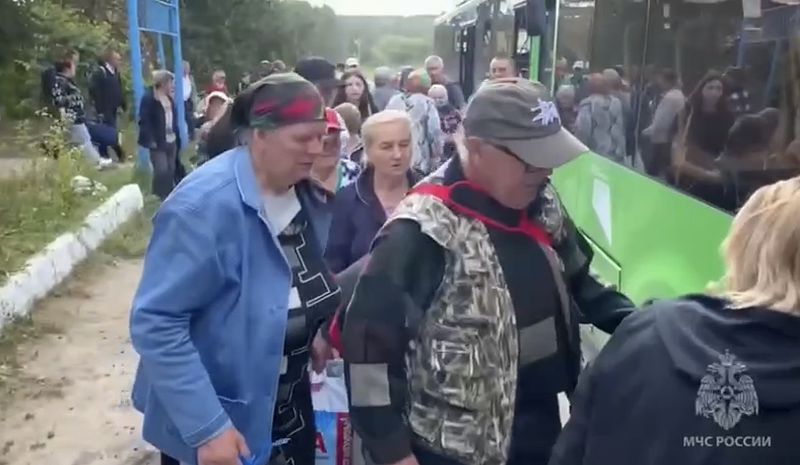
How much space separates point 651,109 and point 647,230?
61cm

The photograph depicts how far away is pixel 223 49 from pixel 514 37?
23.0 meters

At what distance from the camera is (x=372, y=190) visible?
4352mm

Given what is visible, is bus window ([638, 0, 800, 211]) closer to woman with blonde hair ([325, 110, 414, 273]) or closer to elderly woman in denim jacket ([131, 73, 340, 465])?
woman with blonde hair ([325, 110, 414, 273])

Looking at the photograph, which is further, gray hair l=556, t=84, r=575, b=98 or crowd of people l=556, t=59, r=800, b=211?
gray hair l=556, t=84, r=575, b=98

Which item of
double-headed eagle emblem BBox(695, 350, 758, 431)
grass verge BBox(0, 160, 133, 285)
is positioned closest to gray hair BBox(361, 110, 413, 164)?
double-headed eagle emblem BBox(695, 350, 758, 431)

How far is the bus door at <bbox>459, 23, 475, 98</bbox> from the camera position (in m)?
18.3

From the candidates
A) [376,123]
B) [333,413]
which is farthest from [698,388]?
[376,123]

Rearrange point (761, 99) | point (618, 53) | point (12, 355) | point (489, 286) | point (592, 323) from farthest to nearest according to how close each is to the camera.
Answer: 1. point (12, 355)
2. point (618, 53)
3. point (761, 99)
4. point (592, 323)
5. point (489, 286)

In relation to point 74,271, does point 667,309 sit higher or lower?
higher

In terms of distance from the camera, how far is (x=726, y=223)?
12.1 feet

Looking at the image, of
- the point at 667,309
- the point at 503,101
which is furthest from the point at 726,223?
the point at 667,309

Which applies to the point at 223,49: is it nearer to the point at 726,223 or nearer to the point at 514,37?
the point at 514,37

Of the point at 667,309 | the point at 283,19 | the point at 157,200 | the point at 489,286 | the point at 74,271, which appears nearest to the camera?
the point at 667,309

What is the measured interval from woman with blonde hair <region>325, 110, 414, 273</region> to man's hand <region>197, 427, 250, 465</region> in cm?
149
